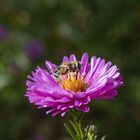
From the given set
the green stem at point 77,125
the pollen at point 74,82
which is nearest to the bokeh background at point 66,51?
the pollen at point 74,82

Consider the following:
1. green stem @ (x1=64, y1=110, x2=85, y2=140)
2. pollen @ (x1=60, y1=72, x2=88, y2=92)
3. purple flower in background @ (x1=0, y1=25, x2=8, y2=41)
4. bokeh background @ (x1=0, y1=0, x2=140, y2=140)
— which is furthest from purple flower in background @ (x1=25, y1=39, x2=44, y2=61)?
green stem @ (x1=64, y1=110, x2=85, y2=140)

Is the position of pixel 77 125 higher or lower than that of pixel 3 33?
lower

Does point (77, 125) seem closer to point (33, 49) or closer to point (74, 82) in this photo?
point (74, 82)

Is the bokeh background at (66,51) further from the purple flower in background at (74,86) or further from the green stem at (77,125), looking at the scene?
the green stem at (77,125)

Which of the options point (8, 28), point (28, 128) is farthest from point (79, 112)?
point (8, 28)

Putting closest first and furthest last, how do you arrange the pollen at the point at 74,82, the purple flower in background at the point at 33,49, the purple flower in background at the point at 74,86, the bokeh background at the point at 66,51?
1. the purple flower in background at the point at 74,86
2. the pollen at the point at 74,82
3. the bokeh background at the point at 66,51
4. the purple flower in background at the point at 33,49

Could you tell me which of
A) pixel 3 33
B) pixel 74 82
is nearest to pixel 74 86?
pixel 74 82

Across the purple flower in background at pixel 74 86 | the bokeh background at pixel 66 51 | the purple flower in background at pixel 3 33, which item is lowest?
the purple flower in background at pixel 74 86
